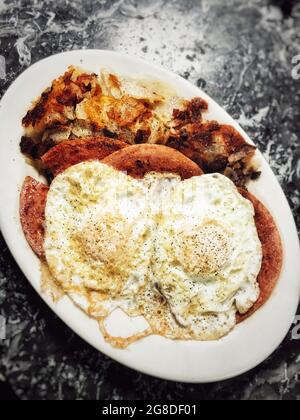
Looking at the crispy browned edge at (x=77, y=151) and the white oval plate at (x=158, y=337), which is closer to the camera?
the white oval plate at (x=158, y=337)

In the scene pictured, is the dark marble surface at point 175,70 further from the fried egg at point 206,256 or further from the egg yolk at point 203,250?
the egg yolk at point 203,250

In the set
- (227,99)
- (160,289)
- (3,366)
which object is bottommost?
(3,366)

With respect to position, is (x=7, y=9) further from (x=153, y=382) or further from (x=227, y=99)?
(x=153, y=382)

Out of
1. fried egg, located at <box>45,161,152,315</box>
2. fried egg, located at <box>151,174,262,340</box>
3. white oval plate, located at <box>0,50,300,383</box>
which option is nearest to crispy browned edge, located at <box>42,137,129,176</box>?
fried egg, located at <box>45,161,152,315</box>

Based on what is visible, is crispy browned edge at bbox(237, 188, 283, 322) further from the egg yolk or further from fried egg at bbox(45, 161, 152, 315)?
fried egg at bbox(45, 161, 152, 315)

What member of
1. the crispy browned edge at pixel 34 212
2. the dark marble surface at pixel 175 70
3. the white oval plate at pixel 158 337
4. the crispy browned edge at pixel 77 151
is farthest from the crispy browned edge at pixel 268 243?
the crispy browned edge at pixel 34 212
